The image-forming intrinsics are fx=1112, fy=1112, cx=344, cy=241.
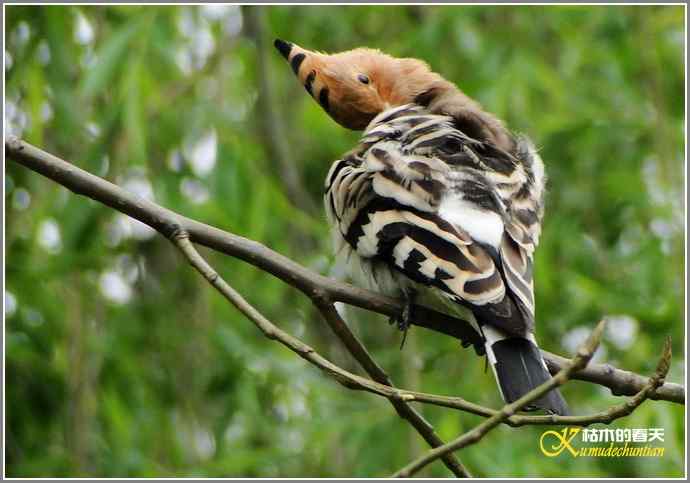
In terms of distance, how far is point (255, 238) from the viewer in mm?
4953

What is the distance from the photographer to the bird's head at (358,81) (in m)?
3.83

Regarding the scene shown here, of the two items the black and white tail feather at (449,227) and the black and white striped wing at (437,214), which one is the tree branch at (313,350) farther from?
the black and white striped wing at (437,214)

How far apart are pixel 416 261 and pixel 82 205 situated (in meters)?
2.40

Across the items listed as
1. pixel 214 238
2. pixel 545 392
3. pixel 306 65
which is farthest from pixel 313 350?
pixel 306 65

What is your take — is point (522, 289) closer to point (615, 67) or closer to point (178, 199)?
point (178, 199)

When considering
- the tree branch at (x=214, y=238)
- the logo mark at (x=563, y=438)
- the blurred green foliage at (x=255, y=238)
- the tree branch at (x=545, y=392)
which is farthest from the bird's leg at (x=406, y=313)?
the blurred green foliage at (x=255, y=238)

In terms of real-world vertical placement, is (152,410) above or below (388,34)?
below

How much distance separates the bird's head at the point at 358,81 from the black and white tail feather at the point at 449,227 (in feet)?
1.02

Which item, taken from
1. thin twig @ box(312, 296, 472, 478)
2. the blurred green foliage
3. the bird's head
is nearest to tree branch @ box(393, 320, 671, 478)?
thin twig @ box(312, 296, 472, 478)

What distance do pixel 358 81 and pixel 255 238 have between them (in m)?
1.30

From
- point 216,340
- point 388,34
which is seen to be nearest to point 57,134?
point 216,340

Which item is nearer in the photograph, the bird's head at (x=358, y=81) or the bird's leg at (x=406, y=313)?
the bird's leg at (x=406, y=313)

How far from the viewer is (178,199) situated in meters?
5.11

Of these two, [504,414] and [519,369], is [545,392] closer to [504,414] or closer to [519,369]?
[504,414]
